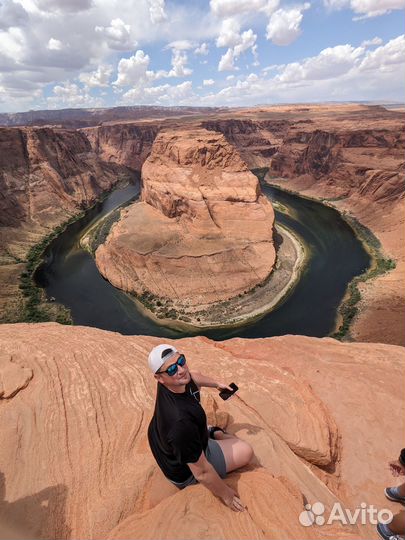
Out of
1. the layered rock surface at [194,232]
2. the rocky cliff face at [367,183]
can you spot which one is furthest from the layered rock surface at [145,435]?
the layered rock surface at [194,232]

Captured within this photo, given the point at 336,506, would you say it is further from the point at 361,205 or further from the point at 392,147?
the point at 392,147

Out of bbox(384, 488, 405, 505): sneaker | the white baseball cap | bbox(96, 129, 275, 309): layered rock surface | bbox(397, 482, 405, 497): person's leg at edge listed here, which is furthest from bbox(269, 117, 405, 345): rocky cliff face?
the white baseball cap

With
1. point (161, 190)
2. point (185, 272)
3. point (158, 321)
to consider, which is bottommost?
point (158, 321)

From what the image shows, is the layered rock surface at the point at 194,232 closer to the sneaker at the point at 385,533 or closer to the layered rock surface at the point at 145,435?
the layered rock surface at the point at 145,435

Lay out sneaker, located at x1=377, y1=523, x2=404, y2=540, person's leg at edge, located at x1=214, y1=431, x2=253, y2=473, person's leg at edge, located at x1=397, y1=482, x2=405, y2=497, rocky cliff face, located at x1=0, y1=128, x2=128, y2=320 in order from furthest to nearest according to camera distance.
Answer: rocky cliff face, located at x1=0, y1=128, x2=128, y2=320 < person's leg at edge, located at x1=397, y1=482, x2=405, y2=497 < sneaker, located at x1=377, y1=523, x2=404, y2=540 < person's leg at edge, located at x1=214, y1=431, x2=253, y2=473

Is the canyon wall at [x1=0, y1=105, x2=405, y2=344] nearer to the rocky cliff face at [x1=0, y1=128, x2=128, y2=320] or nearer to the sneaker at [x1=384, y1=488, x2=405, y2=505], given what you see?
the rocky cliff face at [x1=0, y1=128, x2=128, y2=320]

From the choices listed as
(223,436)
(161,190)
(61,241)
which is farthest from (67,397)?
(61,241)
